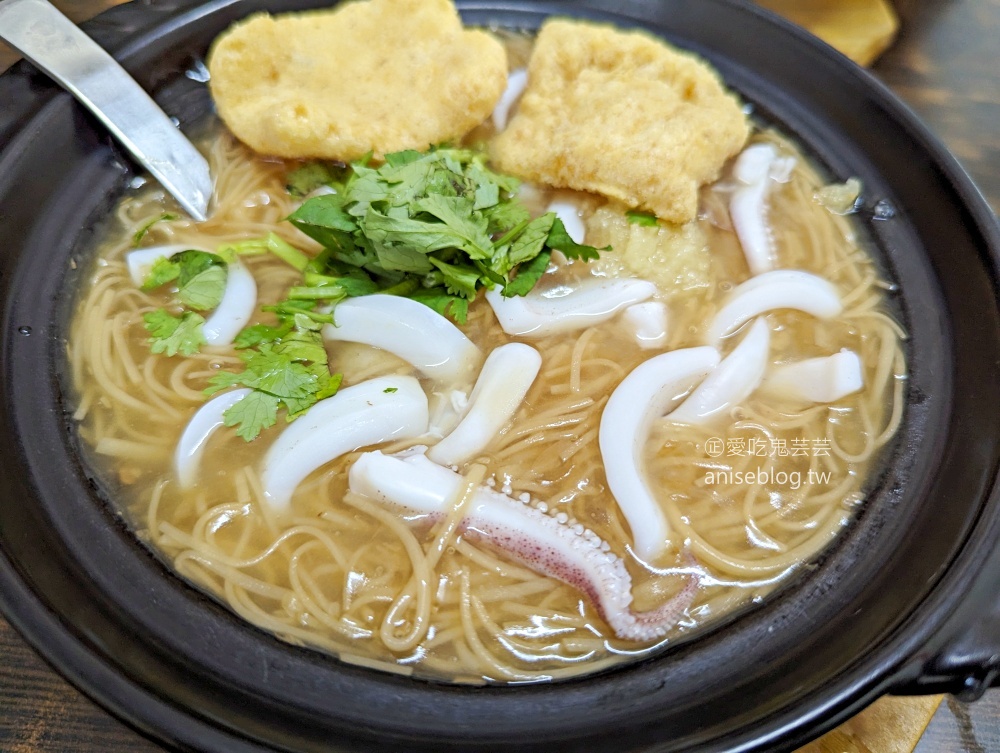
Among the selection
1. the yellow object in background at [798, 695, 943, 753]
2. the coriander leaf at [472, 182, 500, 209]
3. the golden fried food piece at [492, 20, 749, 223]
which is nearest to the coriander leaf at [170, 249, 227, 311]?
the coriander leaf at [472, 182, 500, 209]

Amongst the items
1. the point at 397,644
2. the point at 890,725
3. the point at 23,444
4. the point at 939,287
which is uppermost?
the point at 939,287

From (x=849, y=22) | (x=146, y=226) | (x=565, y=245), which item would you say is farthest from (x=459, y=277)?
(x=849, y=22)

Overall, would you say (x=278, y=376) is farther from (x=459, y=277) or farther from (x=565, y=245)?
(x=565, y=245)

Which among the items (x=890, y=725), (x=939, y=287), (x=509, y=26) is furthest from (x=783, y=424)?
(x=509, y=26)

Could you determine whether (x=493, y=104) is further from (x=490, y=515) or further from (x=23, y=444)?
(x=23, y=444)

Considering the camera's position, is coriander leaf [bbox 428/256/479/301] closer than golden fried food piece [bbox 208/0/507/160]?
Yes

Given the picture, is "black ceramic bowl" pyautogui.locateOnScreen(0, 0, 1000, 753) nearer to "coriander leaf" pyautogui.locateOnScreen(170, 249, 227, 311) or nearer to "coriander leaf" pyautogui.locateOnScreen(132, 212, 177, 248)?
"coriander leaf" pyautogui.locateOnScreen(132, 212, 177, 248)
